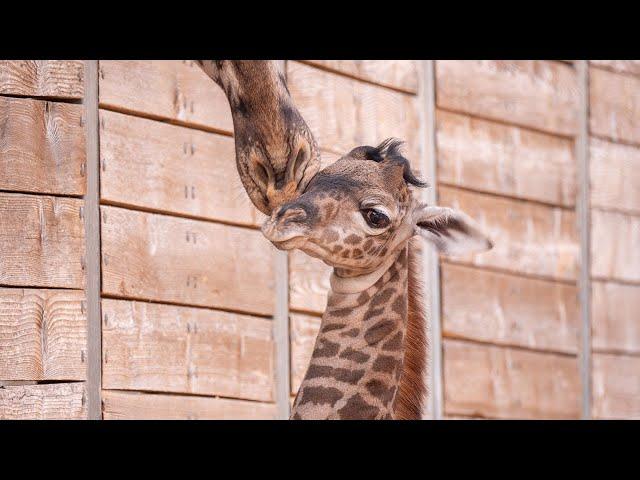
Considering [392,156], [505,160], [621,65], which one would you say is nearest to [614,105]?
[621,65]

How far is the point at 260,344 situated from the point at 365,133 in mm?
1176

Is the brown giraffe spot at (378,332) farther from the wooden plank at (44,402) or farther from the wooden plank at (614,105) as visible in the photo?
the wooden plank at (614,105)

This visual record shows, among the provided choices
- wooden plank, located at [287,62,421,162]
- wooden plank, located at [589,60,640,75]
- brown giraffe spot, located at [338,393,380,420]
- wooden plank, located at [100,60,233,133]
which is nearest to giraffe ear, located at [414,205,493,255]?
brown giraffe spot, located at [338,393,380,420]

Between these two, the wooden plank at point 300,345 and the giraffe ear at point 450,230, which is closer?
the giraffe ear at point 450,230

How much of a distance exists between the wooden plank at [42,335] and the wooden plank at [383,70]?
177 cm

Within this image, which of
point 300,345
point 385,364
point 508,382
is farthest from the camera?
point 508,382

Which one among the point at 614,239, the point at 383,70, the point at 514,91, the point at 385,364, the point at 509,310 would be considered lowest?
the point at 385,364

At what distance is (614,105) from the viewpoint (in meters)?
7.60

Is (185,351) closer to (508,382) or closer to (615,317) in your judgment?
(508,382)

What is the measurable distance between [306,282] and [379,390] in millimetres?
1772

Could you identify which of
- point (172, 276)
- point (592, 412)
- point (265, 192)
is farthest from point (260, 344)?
point (592, 412)

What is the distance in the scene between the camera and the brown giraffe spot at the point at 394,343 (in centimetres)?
430

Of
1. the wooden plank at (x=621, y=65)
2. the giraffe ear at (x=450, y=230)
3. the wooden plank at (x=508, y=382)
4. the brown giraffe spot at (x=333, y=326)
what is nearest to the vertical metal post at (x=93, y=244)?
the brown giraffe spot at (x=333, y=326)

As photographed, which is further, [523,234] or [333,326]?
[523,234]
